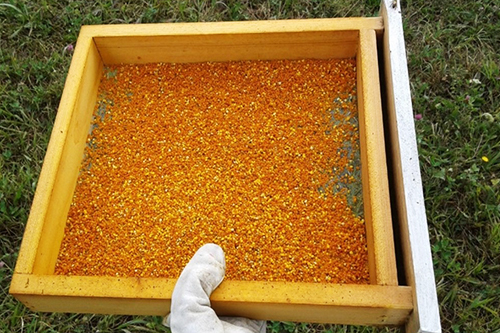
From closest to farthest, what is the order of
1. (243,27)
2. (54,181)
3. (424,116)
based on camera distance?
(54,181) < (243,27) < (424,116)

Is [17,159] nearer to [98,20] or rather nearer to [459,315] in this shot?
[98,20]

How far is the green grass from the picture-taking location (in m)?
1.85

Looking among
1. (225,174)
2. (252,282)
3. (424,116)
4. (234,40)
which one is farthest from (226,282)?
(424,116)

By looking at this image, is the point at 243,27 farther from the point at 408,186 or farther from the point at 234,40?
the point at 408,186

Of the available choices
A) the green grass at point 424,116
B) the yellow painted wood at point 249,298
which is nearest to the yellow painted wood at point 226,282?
the yellow painted wood at point 249,298

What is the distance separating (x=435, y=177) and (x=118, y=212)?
123cm

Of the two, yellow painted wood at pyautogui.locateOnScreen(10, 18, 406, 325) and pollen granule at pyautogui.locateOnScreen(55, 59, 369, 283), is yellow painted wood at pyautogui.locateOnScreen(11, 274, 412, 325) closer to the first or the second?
yellow painted wood at pyautogui.locateOnScreen(10, 18, 406, 325)

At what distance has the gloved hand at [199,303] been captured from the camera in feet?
4.15

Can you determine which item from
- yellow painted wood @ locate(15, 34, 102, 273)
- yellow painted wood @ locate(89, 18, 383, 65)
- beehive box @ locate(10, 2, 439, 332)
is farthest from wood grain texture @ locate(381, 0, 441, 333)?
yellow painted wood @ locate(15, 34, 102, 273)

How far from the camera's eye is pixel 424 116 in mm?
2193

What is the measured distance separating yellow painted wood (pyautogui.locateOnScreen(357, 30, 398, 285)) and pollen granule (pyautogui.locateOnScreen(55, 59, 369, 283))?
0.29 feet

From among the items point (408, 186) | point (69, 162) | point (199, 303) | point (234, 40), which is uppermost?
point (234, 40)

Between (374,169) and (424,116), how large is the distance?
32.8 inches

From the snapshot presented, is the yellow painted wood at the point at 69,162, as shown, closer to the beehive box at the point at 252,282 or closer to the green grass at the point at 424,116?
the beehive box at the point at 252,282
